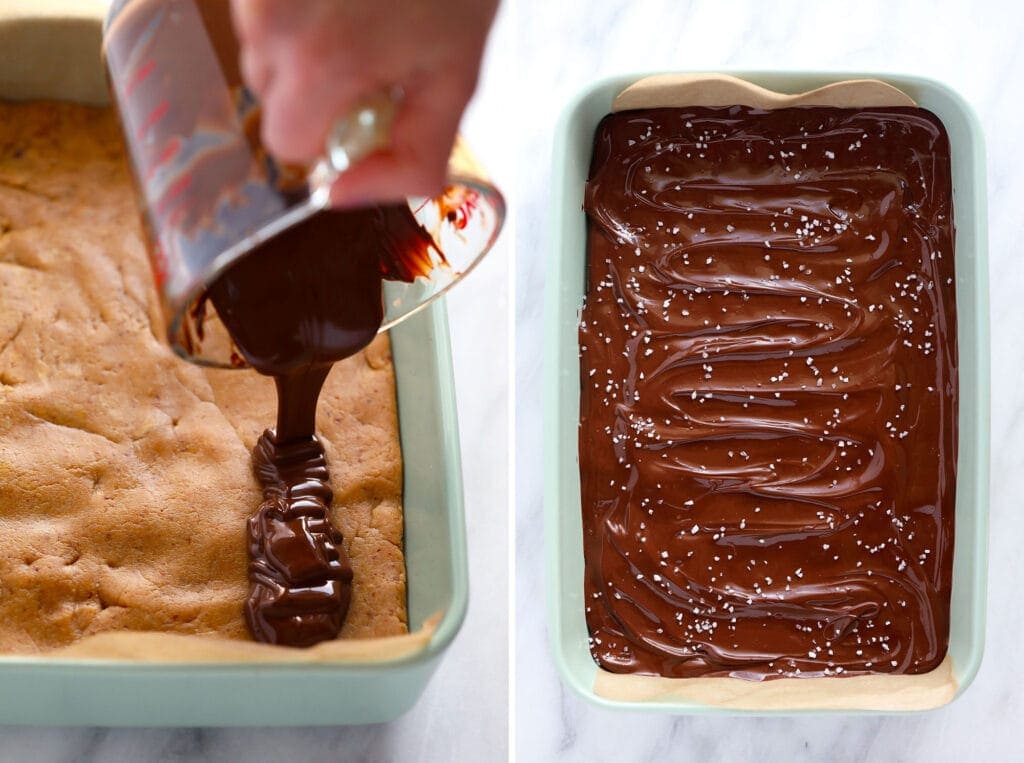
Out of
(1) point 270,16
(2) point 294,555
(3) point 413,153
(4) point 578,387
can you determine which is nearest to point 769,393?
(4) point 578,387

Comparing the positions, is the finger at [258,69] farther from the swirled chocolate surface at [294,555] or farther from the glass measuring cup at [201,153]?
the swirled chocolate surface at [294,555]

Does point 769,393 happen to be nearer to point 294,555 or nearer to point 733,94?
point 733,94

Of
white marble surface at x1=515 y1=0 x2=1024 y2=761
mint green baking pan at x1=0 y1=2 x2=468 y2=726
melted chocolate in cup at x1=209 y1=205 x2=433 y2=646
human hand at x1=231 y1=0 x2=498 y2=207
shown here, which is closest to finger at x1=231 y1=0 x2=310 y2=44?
human hand at x1=231 y1=0 x2=498 y2=207

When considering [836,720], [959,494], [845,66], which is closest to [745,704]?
[836,720]

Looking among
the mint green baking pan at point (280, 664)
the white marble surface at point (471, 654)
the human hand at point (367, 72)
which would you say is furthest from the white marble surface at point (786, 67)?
the human hand at point (367, 72)

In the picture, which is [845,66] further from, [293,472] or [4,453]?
[4,453]

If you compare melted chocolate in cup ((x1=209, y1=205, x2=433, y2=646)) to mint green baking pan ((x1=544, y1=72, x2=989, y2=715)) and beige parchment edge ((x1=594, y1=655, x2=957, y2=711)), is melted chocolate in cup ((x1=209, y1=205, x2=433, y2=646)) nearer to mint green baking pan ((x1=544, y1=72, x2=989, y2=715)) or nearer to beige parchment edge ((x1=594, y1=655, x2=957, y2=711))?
mint green baking pan ((x1=544, y1=72, x2=989, y2=715))
